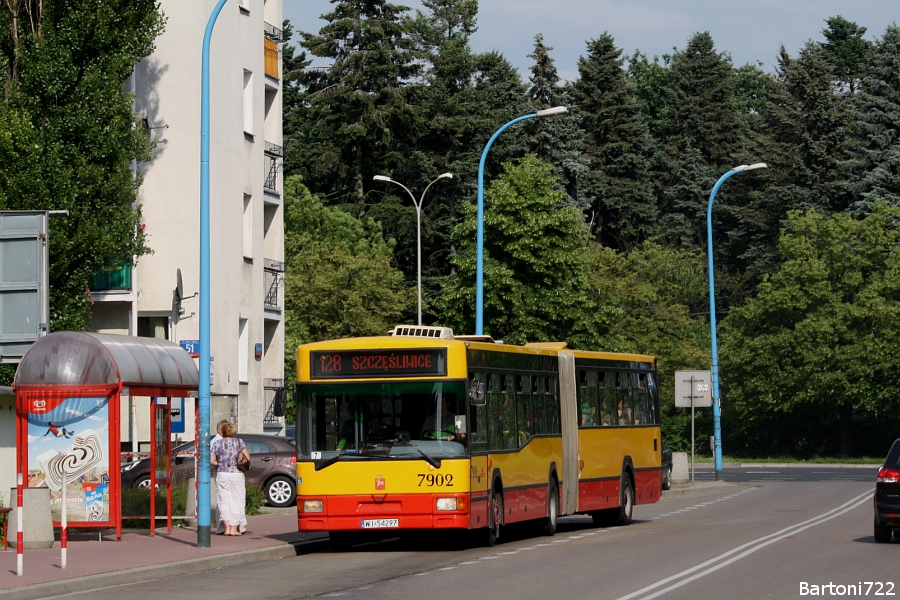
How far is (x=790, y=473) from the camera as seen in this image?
54594 millimetres

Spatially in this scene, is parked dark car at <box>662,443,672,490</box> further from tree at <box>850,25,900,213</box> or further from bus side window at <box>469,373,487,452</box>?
tree at <box>850,25,900,213</box>

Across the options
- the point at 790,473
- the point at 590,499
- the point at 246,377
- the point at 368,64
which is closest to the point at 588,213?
the point at 368,64

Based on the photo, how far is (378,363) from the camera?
19562 mm

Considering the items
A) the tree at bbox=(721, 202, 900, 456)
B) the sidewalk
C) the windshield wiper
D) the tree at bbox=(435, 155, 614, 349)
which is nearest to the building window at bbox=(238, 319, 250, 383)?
the tree at bbox=(435, 155, 614, 349)

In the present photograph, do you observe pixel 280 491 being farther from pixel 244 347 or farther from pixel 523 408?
pixel 244 347

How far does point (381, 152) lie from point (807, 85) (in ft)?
81.9

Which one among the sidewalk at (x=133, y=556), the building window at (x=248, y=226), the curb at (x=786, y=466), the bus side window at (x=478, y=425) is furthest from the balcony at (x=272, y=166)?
the bus side window at (x=478, y=425)

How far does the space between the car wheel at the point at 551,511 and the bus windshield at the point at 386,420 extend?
3.92 m

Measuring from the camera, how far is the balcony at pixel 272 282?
152 feet

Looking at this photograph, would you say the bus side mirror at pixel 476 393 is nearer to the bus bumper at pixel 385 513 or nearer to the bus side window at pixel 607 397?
the bus bumper at pixel 385 513

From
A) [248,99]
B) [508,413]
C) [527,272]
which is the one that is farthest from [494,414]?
[527,272]

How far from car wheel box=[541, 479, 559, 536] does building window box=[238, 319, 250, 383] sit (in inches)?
858

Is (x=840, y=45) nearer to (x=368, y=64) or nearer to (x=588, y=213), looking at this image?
(x=588, y=213)

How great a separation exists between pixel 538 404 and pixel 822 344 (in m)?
49.1
